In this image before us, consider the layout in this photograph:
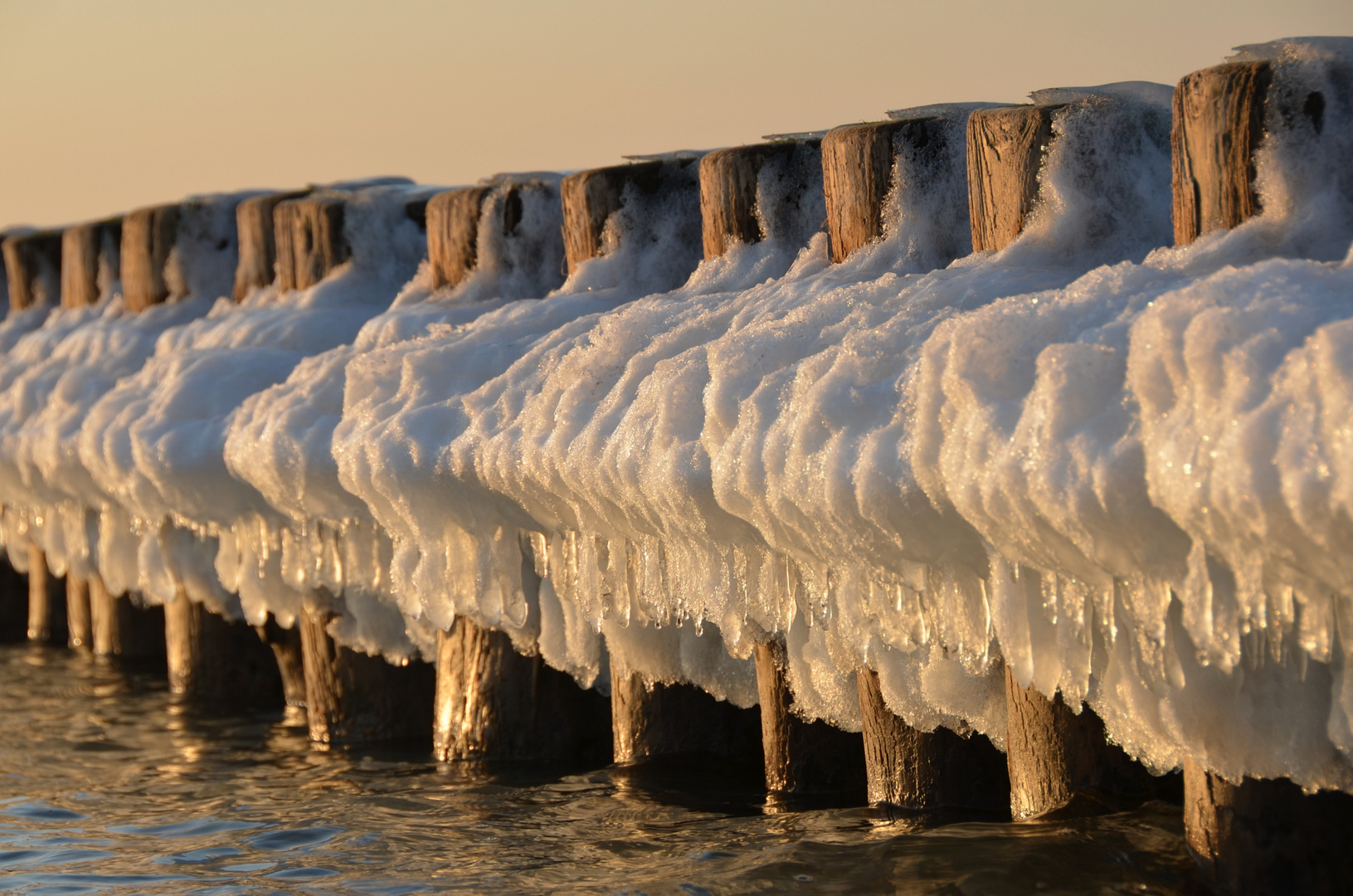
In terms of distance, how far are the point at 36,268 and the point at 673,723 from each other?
6.81 m

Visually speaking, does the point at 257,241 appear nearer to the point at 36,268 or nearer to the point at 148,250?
the point at 148,250

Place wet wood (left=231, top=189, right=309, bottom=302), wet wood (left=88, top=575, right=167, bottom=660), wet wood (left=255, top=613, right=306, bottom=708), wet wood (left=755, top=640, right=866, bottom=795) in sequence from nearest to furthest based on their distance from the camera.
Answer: wet wood (left=755, top=640, right=866, bottom=795)
wet wood (left=255, top=613, right=306, bottom=708)
wet wood (left=231, top=189, right=309, bottom=302)
wet wood (left=88, top=575, right=167, bottom=660)

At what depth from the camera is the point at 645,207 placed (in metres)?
5.16

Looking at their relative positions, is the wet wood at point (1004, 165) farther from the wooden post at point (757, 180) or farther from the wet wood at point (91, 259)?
the wet wood at point (91, 259)

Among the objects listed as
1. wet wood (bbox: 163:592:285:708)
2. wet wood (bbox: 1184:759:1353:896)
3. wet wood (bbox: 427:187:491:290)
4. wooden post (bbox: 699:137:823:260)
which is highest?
wet wood (bbox: 427:187:491:290)

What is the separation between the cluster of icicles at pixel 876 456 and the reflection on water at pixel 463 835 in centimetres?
33

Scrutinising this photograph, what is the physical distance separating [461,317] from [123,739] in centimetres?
222

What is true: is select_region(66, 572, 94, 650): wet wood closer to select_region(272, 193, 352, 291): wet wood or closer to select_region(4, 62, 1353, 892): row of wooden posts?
select_region(4, 62, 1353, 892): row of wooden posts

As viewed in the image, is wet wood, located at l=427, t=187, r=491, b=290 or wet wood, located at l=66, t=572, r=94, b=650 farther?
wet wood, located at l=66, t=572, r=94, b=650

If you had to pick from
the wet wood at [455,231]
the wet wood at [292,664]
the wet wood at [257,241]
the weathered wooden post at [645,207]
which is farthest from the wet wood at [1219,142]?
the wet wood at [257,241]

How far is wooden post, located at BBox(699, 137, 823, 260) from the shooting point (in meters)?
4.58

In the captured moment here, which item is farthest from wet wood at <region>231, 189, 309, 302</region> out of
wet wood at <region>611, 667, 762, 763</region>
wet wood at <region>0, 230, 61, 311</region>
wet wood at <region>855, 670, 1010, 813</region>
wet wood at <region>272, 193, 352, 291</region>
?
wet wood at <region>855, 670, 1010, 813</region>

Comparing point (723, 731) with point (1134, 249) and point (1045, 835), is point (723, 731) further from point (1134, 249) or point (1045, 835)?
point (1134, 249)

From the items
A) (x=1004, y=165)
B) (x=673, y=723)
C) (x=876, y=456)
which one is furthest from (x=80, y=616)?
(x=876, y=456)
